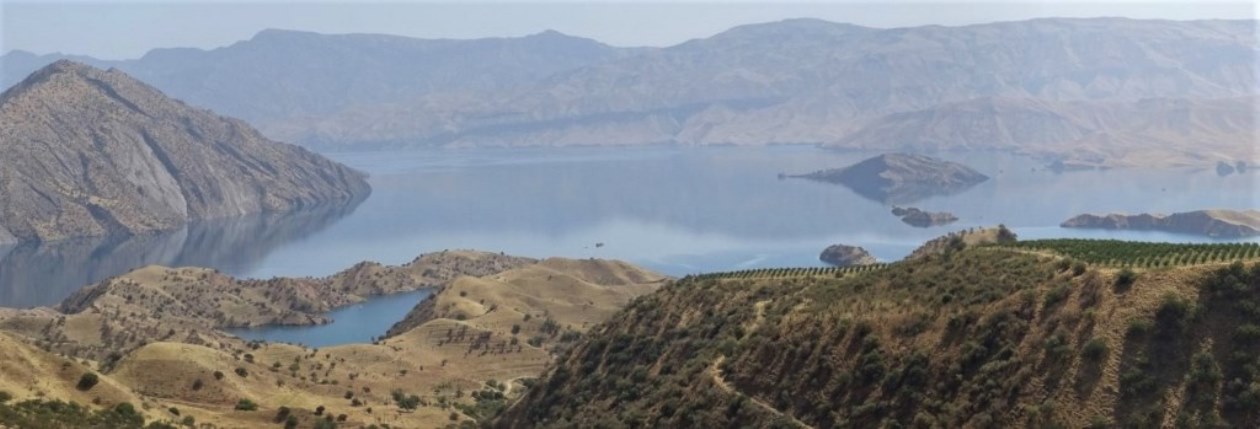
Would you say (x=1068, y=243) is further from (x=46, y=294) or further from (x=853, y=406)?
(x=46, y=294)

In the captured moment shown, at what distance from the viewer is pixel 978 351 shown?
4372cm

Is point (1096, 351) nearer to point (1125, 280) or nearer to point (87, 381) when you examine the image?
point (1125, 280)

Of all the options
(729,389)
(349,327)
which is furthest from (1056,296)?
(349,327)

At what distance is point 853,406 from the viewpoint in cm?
4516

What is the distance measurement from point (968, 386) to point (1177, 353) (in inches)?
278

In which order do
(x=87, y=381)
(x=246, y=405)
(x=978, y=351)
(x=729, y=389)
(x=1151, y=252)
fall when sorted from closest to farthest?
(x=978, y=351) → (x=1151, y=252) → (x=729, y=389) → (x=87, y=381) → (x=246, y=405)

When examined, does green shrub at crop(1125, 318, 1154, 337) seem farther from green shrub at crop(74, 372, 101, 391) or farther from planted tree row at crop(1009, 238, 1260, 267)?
green shrub at crop(74, 372, 101, 391)

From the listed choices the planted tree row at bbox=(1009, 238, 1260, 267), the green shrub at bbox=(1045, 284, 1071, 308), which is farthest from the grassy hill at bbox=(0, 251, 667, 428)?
the planted tree row at bbox=(1009, 238, 1260, 267)

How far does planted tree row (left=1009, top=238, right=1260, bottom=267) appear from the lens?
149 ft

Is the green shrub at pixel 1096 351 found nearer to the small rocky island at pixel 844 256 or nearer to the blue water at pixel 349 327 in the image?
the blue water at pixel 349 327

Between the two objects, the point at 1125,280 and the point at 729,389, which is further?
the point at 729,389

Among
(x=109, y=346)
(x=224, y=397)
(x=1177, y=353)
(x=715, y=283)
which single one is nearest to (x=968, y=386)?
(x=1177, y=353)

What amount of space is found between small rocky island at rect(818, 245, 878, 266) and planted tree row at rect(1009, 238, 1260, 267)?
12779 cm

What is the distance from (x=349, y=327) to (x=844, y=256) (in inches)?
3280
